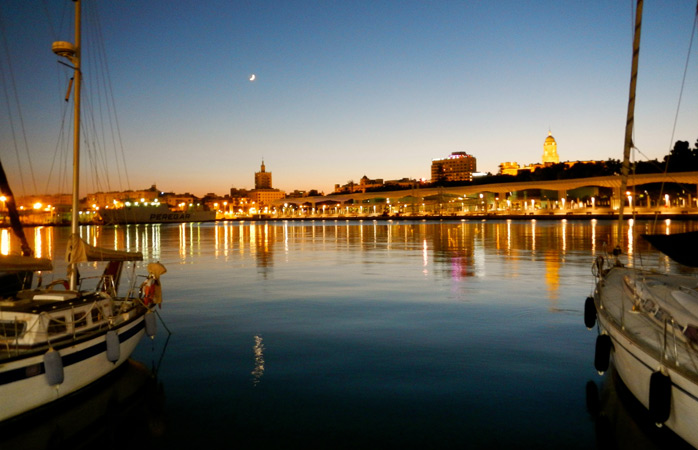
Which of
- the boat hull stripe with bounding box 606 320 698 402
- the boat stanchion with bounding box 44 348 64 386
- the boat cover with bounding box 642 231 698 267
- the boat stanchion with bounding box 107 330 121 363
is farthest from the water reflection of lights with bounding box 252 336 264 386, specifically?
the boat cover with bounding box 642 231 698 267

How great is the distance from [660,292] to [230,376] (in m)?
10.3

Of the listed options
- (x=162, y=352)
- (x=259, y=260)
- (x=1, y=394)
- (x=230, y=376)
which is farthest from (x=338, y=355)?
A: (x=259, y=260)

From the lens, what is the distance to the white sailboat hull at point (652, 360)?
Result: 331 inches

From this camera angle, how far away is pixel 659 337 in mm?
9961

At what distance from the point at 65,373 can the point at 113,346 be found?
1.53 m

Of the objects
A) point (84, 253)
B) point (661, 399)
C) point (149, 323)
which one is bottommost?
point (661, 399)

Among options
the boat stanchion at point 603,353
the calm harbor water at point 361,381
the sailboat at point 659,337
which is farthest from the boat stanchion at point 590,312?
the boat stanchion at point 603,353

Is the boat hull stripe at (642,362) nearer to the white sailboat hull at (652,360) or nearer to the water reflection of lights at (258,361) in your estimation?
the white sailboat hull at (652,360)

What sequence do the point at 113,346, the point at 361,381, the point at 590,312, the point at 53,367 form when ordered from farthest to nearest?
1. the point at 590,312
2. the point at 361,381
3. the point at 113,346
4. the point at 53,367

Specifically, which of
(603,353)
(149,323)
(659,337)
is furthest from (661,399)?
(149,323)

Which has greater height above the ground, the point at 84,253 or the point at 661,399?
the point at 84,253

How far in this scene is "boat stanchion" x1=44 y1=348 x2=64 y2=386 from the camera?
10.9m

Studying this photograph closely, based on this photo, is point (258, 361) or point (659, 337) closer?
point (659, 337)

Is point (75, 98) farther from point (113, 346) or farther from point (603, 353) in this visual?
point (603, 353)
